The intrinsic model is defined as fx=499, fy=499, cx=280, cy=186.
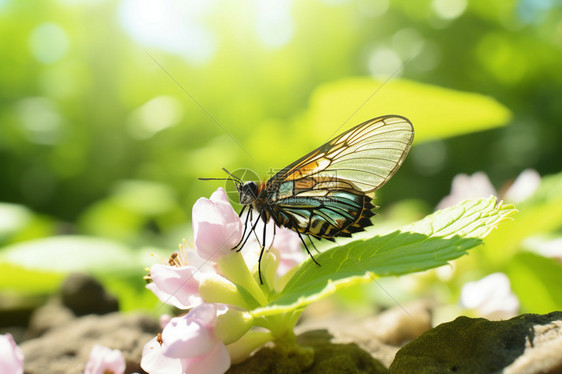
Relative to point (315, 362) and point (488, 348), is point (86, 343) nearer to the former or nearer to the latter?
point (315, 362)

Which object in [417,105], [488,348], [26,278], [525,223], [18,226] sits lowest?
[488,348]

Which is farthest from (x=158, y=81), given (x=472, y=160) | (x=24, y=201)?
(x=472, y=160)

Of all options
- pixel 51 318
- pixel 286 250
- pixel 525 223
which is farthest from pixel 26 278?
pixel 525 223

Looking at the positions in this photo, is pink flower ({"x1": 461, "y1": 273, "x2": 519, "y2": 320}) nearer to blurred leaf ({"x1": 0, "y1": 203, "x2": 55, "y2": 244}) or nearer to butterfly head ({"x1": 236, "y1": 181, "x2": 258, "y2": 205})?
butterfly head ({"x1": 236, "y1": 181, "x2": 258, "y2": 205})

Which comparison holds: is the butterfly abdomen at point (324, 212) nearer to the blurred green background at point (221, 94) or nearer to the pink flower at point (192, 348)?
the pink flower at point (192, 348)

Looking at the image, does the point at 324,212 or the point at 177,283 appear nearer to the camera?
the point at 177,283

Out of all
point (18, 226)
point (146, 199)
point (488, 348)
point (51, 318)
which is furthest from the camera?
point (146, 199)

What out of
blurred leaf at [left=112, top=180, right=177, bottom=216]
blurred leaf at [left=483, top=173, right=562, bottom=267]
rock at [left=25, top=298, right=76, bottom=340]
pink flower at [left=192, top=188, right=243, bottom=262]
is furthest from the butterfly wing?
blurred leaf at [left=112, top=180, right=177, bottom=216]
